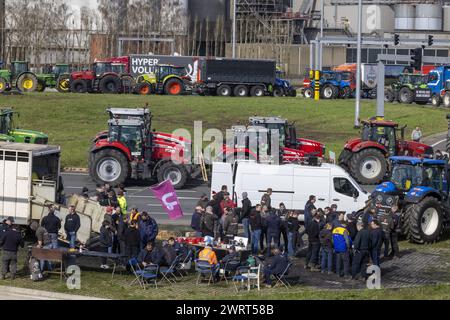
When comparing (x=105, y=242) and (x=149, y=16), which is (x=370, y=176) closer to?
(x=105, y=242)

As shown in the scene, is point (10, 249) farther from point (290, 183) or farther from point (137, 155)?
point (137, 155)

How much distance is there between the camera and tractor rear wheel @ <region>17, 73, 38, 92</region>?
60.9m

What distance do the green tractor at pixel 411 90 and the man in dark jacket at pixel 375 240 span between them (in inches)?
1634

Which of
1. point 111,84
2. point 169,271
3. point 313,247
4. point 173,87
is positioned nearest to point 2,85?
point 111,84

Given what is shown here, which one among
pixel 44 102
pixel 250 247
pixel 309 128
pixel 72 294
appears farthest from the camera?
pixel 44 102

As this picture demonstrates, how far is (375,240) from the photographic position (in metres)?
22.2

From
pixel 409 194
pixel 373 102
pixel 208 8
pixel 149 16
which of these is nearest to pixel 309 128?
pixel 373 102

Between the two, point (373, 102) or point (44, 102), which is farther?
point (373, 102)

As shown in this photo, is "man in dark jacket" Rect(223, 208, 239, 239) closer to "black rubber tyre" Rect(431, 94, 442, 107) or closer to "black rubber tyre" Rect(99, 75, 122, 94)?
"black rubber tyre" Rect(99, 75, 122, 94)

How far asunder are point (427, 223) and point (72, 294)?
10015 millimetres

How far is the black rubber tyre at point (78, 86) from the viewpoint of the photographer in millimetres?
61281

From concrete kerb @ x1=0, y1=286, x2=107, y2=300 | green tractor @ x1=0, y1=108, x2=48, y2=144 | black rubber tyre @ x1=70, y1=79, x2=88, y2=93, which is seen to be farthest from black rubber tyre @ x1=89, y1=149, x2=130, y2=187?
black rubber tyre @ x1=70, y1=79, x2=88, y2=93

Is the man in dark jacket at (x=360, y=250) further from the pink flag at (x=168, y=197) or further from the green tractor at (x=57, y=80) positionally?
the green tractor at (x=57, y=80)

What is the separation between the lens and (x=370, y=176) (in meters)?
35.6
